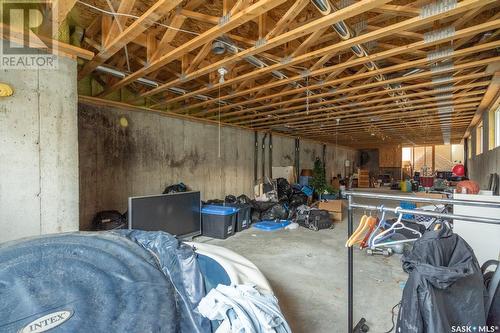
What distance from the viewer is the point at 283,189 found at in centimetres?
735

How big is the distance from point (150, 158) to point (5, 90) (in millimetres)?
2889

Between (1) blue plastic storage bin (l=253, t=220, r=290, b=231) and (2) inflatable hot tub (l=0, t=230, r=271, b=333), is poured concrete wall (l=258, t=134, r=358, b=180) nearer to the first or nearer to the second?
(1) blue plastic storage bin (l=253, t=220, r=290, b=231)

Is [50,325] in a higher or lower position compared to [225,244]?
higher

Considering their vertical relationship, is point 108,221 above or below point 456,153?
below

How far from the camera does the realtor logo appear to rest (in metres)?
2.15

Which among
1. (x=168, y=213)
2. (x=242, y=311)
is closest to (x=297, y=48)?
(x=242, y=311)

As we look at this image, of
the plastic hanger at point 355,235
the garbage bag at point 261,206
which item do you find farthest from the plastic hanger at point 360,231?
the garbage bag at point 261,206

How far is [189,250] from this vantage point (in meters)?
1.67

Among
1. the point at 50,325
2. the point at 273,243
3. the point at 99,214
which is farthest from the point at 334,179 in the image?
the point at 50,325

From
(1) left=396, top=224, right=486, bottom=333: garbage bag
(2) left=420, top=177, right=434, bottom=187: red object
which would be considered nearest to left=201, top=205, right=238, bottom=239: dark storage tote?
(1) left=396, top=224, right=486, bottom=333: garbage bag

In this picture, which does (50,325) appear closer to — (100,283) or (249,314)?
(100,283)

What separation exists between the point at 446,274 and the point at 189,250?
1383 millimetres

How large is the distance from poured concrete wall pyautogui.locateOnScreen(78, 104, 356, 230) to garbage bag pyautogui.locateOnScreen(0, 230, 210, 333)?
3027 millimetres

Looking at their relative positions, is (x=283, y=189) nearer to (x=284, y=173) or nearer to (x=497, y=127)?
(x=284, y=173)
